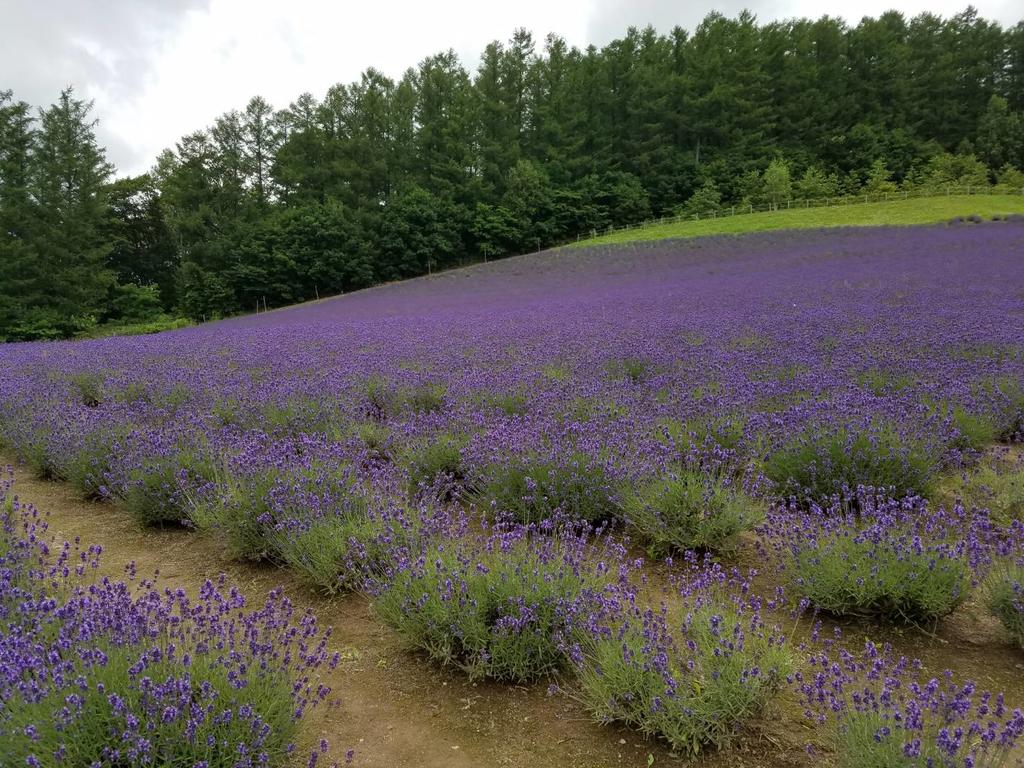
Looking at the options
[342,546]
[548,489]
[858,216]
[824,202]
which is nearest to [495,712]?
[342,546]

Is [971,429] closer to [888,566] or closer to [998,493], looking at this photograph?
[998,493]

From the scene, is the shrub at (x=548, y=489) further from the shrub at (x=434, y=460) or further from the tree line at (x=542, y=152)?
the tree line at (x=542, y=152)

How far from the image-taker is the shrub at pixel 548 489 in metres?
3.64

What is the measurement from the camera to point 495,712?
234cm

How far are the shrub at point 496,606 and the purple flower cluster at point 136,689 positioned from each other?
50 centimetres

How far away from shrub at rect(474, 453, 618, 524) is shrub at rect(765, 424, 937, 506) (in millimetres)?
1135

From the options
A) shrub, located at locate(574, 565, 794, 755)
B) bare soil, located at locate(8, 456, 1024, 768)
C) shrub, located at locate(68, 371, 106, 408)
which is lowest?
bare soil, located at locate(8, 456, 1024, 768)

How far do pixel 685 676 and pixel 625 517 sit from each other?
54.6 inches

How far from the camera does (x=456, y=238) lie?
3841 cm

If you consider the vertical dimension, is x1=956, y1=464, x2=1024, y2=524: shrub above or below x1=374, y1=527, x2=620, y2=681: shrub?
below

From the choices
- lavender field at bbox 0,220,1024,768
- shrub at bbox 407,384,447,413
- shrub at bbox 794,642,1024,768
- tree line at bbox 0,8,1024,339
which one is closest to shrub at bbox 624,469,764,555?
lavender field at bbox 0,220,1024,768

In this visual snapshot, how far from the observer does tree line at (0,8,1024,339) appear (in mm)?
36250

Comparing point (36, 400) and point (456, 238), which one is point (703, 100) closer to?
point (456, 238)

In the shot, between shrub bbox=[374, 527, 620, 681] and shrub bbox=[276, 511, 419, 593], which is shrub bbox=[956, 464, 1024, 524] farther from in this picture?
shrub bbox=[276, 511, 419, 593]
